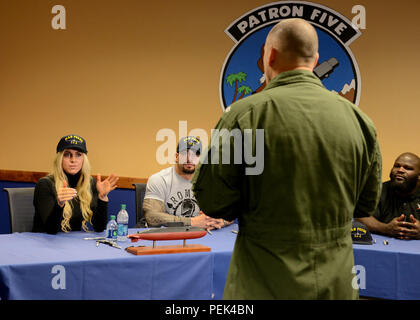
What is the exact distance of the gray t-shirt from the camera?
3492mm

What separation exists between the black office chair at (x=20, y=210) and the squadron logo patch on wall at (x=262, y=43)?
2.44 metres

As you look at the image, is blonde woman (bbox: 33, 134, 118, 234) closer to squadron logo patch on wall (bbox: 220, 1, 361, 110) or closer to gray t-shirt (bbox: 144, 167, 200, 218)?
gray t-shirt (bbox: 144, 167, 200, 218)

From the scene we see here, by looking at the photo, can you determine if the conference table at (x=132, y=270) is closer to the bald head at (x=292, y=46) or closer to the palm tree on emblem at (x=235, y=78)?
the bald head at (x=292, y=46)

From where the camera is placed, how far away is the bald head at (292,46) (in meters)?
1.38

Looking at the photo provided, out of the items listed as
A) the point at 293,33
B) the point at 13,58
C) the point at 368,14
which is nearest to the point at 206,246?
the point at 293,33

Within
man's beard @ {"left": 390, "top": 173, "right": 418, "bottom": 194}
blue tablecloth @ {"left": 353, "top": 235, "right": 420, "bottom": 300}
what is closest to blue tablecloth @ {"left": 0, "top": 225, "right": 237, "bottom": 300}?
blue tablecloth @ {"left": 353, "top": 235, "right": 420, "bottom": 300}

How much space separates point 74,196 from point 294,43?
200 centimetres

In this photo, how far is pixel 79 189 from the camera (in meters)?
3.08

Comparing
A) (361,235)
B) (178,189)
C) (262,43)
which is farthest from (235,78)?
(361,235)

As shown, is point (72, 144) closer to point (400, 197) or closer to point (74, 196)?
point (74, 196)

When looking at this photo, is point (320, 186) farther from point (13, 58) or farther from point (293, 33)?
point (13, 58)

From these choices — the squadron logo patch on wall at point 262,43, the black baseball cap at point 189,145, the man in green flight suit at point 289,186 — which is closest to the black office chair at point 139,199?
the black baseball cap at point 189,145
